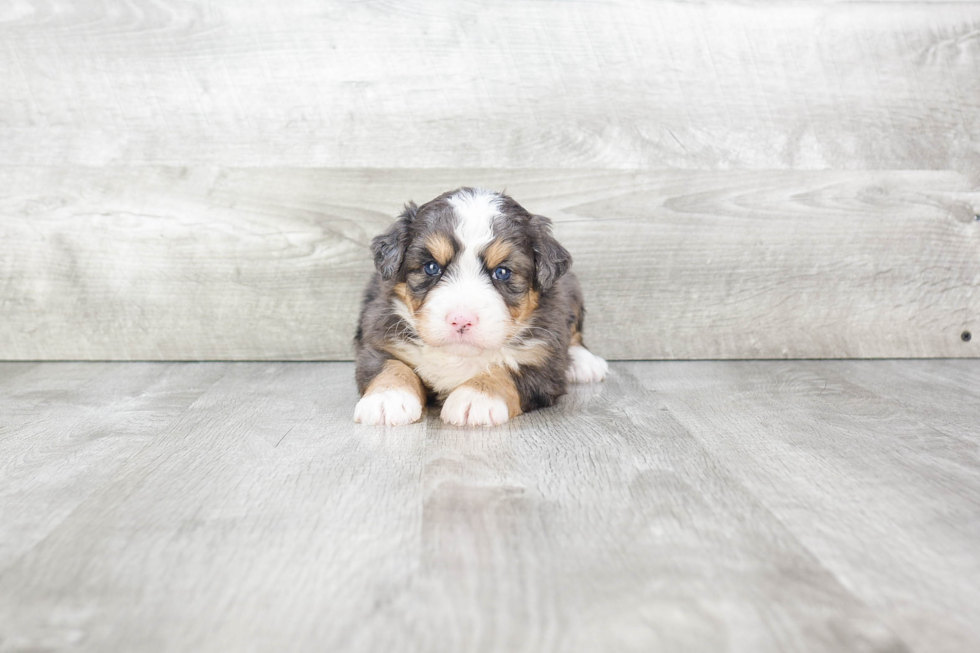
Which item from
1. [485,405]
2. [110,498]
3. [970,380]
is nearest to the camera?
[110,498]

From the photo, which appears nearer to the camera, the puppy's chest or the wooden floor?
the wooden floor

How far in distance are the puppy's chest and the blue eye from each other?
0.79ft

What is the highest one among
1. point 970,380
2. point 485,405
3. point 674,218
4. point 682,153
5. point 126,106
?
point 126,106

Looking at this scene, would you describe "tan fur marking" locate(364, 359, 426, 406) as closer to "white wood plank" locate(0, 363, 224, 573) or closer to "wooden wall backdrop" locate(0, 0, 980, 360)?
"white wood plank" locate(0, 363, 224, 573)

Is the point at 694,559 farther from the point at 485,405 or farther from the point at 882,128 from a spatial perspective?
the point at 882,128

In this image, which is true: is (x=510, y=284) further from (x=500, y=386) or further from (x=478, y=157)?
(x=478, y=157)

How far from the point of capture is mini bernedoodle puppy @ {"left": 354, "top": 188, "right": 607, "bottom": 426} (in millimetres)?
2287

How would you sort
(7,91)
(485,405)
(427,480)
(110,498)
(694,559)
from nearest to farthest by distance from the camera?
1. (694,559)
2. (110,498)
3. (427,480)
4. (485,405)
5. (7,91)

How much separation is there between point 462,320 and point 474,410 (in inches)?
10.1

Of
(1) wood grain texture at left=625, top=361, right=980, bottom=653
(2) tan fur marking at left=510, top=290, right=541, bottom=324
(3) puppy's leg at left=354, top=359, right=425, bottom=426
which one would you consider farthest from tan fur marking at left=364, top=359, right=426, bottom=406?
(1) wood grain texture at left=625, top=361, right=980, bottom=653

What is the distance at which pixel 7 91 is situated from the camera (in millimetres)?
3201

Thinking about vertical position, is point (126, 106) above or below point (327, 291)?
above

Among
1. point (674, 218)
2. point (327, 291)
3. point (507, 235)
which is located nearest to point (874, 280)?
point (674, 218)

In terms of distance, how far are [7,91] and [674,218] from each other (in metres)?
2.71
